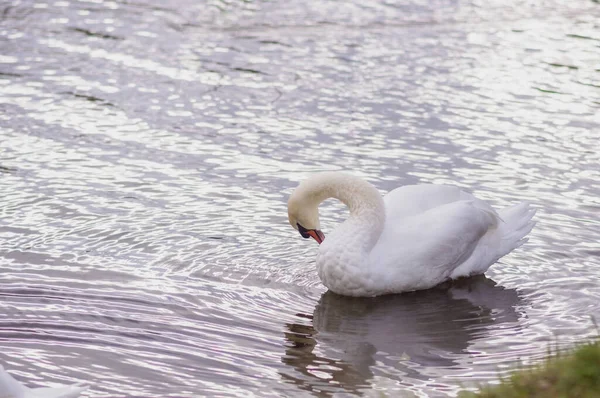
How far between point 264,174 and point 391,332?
3025 millimetres

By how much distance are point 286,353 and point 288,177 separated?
10.5 ft

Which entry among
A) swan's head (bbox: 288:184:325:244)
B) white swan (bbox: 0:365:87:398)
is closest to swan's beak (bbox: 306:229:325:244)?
swan's head (bbox: 288:184:325:244)

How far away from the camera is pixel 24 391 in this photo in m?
5.17

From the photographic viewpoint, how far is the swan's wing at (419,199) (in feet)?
25.5

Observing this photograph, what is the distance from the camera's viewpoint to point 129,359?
20.8 feet

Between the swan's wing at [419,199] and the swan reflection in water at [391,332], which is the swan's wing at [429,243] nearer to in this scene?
the swan's wing at [419,199]

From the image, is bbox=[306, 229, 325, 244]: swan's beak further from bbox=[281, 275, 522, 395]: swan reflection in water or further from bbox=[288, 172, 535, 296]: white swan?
bbox=[281, 275, 522, 395]: swan reflection in water

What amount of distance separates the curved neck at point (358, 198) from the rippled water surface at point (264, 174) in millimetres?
488

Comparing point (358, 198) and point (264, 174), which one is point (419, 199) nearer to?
point (358, 198)

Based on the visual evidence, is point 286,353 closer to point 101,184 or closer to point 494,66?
point 101,184

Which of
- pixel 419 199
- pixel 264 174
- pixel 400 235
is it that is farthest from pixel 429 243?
pixel 264 174

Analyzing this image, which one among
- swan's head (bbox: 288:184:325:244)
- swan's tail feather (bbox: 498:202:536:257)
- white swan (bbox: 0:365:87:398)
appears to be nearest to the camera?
white swan (bbox: 0:365:87:398)

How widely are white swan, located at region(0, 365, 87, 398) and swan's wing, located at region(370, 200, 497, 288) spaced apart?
8.90 ft

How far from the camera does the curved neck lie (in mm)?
7469
